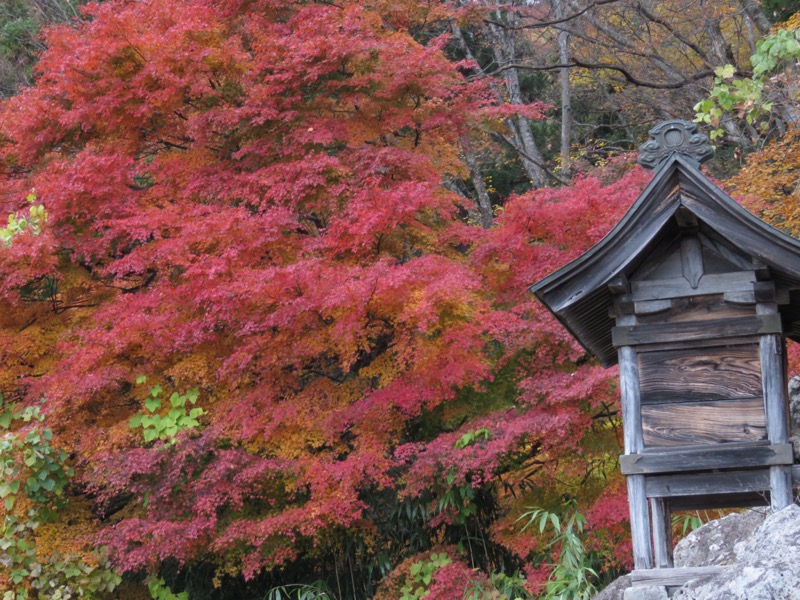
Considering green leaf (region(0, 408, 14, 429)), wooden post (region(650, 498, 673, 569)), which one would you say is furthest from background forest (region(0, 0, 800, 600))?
wooden post (region(650, 498, 673, 569))

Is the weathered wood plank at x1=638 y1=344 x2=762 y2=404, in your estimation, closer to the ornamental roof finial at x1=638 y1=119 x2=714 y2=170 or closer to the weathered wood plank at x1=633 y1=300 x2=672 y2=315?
the weathered wood plank at x1=633 y1=300 x2=672 y2=315

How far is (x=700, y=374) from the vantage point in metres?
4.58

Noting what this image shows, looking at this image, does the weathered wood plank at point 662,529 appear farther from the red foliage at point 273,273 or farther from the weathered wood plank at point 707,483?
the red foliage at point 273,273

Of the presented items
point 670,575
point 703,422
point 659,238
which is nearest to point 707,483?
point 703,422

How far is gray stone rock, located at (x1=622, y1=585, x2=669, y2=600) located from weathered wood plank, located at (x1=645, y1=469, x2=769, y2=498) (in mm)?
459

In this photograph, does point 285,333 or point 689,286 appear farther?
point 285,333

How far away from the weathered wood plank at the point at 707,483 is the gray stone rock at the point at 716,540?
1233mm

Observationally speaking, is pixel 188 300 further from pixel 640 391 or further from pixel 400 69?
pixel 640 391

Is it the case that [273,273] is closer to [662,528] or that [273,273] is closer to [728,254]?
[662,528]

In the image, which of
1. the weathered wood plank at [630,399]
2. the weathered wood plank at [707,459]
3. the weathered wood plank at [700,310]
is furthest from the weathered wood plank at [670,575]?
the weathered wood plank at [700,310]

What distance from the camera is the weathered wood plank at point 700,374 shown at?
14.8ft

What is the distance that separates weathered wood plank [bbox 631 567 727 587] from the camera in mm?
4367

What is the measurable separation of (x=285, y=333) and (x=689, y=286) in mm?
4294

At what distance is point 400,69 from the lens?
917 centimetres
